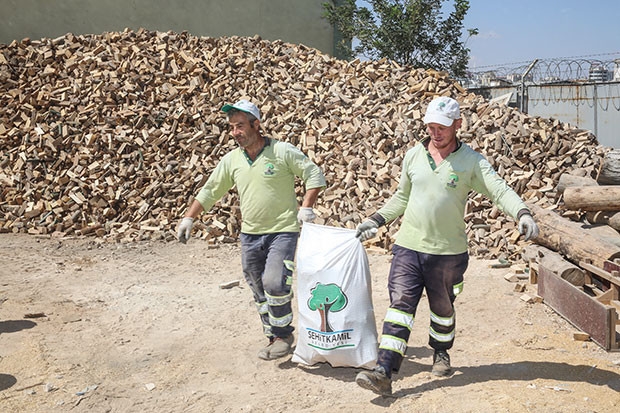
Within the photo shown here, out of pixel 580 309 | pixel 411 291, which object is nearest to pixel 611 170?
pixel 580 309

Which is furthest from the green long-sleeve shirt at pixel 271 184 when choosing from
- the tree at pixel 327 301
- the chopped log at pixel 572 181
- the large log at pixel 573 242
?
the chopped log at pixel 572 181

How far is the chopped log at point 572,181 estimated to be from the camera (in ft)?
27.2

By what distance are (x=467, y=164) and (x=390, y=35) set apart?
1411 cm

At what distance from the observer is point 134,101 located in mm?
11336

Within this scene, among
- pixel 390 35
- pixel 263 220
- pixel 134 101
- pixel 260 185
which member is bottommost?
pixel 263 220

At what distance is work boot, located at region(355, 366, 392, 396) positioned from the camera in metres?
3.76

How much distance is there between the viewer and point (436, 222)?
3.97 meters

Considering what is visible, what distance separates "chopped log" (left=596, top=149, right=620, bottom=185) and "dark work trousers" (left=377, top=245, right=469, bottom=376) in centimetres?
528

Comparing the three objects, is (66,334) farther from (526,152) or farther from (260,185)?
(526,152)

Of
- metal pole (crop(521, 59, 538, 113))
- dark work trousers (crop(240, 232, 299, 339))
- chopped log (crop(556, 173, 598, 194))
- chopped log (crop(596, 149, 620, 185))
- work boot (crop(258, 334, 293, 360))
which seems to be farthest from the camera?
metal pole (crop(521, 59, 538, 113))

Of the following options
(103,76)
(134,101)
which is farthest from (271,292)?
(103,76)

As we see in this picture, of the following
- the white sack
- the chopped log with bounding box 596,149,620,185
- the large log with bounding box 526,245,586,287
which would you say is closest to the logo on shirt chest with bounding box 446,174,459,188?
the white sack

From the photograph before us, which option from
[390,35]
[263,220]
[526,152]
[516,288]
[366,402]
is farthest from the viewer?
[390,35]

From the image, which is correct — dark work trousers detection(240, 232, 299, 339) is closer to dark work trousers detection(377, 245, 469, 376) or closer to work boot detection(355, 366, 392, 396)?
dark work trousers detection(377, 245, 469, 376)
